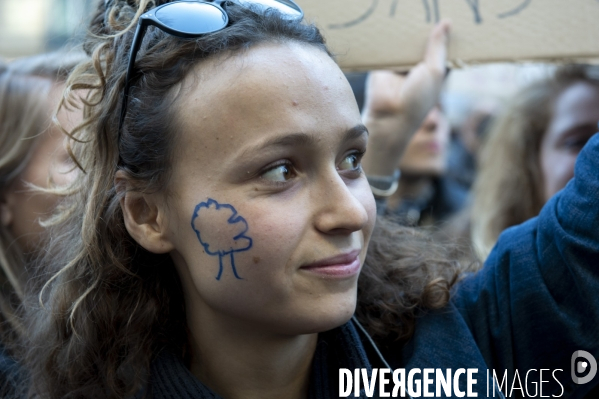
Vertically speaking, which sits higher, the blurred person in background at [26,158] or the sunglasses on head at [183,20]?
the sunglasses on head at [183,20]

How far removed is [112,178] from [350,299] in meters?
0.74

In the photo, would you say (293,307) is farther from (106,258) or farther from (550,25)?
(550,25)

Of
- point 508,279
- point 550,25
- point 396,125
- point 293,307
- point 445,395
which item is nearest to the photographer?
point 293,307

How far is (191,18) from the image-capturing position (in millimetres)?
1690

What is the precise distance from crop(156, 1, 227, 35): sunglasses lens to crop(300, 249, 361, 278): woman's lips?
0.64m

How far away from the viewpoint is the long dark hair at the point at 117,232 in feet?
5.63

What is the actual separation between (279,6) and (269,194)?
0.57 m

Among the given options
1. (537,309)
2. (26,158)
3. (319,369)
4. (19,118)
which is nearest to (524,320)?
(537,309)

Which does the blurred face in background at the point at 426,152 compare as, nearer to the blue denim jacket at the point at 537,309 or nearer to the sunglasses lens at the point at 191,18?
the blue denim jacket at the point at 537,309

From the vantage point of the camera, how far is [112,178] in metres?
1.84

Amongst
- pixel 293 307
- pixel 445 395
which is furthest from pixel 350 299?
pixel 445 395

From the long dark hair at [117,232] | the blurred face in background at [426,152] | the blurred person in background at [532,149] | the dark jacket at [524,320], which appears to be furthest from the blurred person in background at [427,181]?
the long dark hair at [117,232]

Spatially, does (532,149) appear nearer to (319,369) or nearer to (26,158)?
(319,369)

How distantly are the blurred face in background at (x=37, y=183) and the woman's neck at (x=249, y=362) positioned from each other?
0.87 m
